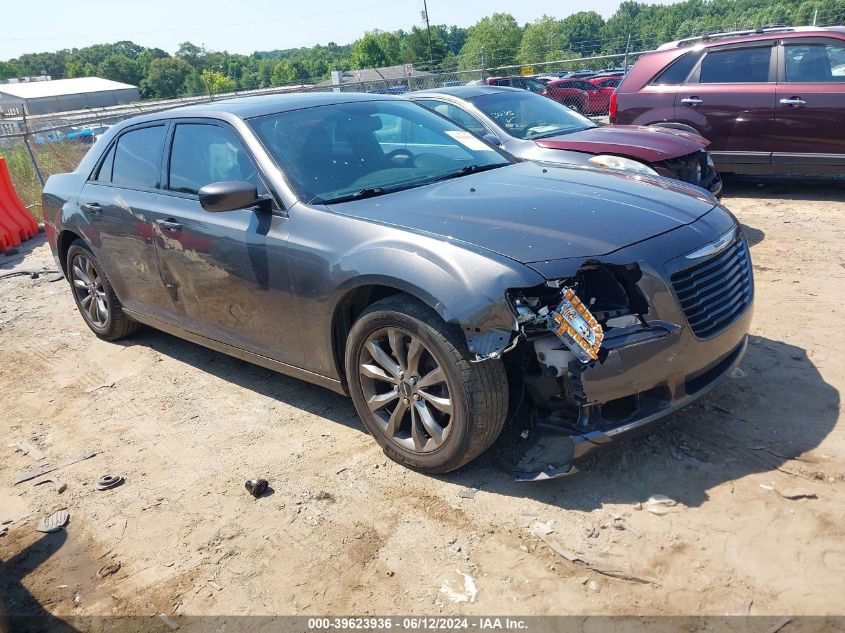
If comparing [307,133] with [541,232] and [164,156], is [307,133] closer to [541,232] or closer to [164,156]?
[164,156]

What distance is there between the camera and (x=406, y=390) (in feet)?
10.9

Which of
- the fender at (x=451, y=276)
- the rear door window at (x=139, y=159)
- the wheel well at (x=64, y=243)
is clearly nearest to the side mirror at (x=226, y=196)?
the fender at (x=451, y=276)

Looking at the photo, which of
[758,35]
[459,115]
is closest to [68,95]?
[459,115]

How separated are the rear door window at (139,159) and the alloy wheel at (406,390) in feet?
7.18

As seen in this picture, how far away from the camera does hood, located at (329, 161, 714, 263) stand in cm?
307

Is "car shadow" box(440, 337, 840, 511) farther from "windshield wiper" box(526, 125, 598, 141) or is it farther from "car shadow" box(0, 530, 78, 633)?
"windshield wiper" box(526, 125, 598, 141)

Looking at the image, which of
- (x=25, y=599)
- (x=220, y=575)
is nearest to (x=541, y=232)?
(x=220, y=575)

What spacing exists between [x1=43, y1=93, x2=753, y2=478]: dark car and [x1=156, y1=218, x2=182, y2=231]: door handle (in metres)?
0.02

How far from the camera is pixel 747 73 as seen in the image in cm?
848

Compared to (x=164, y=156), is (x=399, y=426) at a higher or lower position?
lower

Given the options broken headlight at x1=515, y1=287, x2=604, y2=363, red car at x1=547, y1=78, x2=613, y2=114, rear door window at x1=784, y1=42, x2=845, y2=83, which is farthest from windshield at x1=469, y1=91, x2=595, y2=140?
red car at x1=547, y1=78, x2=613, y2=114

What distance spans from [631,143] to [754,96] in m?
2.55

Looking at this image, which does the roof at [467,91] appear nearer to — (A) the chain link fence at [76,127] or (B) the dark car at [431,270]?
(B) the dark car at [431,270]

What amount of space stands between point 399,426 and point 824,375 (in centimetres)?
247
